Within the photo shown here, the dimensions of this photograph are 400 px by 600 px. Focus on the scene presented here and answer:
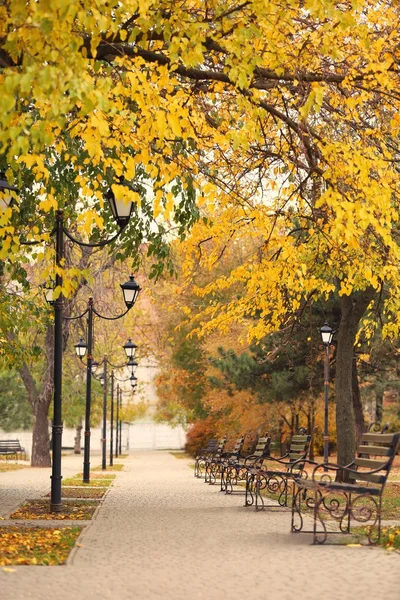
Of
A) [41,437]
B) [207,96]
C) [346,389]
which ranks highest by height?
[207,96]

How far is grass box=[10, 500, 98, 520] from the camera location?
15.5 metres

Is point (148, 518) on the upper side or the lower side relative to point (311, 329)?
lower

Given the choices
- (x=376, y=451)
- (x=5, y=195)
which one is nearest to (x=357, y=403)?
(x=376, y=451)

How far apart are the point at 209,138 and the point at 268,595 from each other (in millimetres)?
8784

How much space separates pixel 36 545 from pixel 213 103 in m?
6.71

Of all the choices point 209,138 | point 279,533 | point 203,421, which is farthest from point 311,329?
point 203,421

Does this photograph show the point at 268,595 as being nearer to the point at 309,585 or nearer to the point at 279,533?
the point at 309,585

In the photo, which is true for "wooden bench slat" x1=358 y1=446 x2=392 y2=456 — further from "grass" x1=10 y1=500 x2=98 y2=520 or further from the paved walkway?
"grass" x1=10 y1=500 x2=98 y2=520

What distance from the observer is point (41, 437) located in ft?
136

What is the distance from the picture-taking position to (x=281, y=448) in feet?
153

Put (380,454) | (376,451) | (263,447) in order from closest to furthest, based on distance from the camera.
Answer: (380,454), (376,451), (263,447)

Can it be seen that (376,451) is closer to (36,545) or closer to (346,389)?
(36,545)

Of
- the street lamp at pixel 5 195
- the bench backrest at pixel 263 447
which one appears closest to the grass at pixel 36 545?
the street lamp at pixel 5 195

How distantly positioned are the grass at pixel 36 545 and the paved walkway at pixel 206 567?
0.20 metres
